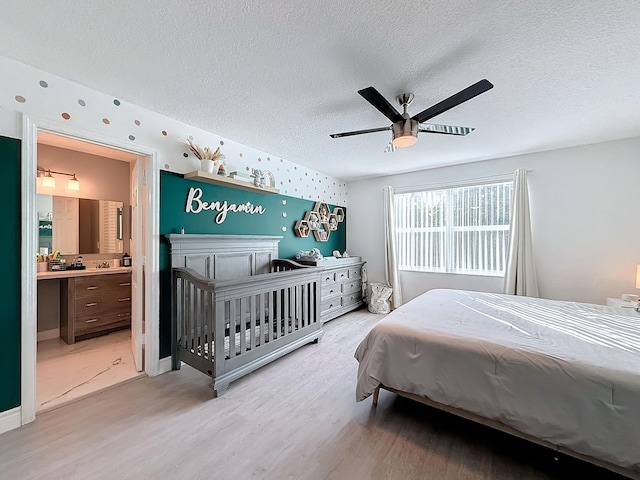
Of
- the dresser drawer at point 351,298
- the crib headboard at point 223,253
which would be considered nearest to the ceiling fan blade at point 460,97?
the crib headboard at point 223,253

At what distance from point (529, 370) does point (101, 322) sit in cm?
449

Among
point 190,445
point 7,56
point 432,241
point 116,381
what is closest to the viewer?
point 190,445

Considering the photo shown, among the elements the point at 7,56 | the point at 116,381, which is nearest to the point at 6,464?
the point at 116,381

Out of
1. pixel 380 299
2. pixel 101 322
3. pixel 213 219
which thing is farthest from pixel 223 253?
pixel 380 299

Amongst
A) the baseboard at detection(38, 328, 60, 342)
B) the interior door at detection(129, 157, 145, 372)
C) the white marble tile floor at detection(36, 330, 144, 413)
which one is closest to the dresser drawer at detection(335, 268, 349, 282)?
the interior door at detection(129, 157, 145, 372)

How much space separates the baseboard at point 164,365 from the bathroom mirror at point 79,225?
2264 mm

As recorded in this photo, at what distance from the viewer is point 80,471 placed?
1.48 m

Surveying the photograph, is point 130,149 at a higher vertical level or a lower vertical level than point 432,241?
higher

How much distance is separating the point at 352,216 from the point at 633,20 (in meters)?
4.22

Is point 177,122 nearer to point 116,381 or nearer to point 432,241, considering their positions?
point 116,381

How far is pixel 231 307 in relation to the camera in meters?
2.29

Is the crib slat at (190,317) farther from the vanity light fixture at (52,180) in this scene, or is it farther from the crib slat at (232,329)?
the vanity light fixture at (52,180)

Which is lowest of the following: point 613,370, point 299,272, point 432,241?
point 613,370

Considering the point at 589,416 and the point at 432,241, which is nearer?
the point at 589,416
